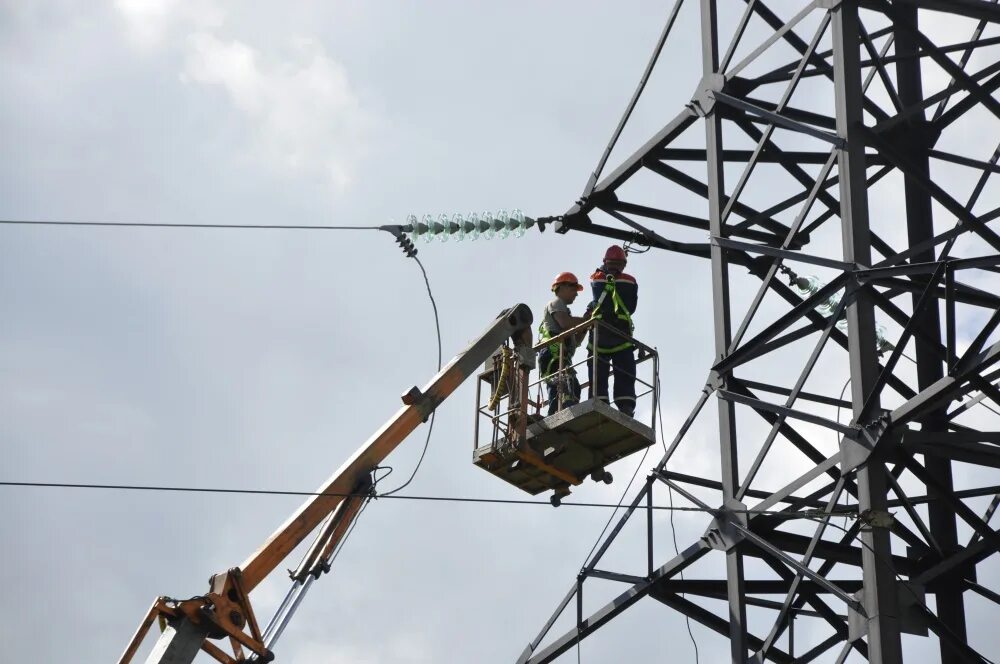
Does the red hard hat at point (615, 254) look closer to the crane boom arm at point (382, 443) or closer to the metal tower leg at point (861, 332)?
the crane boom arm at point (382, 443)

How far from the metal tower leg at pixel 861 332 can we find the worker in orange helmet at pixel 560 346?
441 cm

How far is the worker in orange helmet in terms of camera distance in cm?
2017

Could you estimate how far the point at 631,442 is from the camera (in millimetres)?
20016

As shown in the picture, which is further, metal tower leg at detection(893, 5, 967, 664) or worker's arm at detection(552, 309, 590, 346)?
worker's arm at detection(552, 309, 590, 346)

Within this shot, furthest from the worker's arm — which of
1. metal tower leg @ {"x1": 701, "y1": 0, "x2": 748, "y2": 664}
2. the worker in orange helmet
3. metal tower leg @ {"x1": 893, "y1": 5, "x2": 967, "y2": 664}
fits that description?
metal tower leg @ {"x1": 893, "y1": 5, "x2": 967, "y2": 664}

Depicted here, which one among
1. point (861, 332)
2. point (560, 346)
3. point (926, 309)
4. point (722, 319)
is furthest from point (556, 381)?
point (861, 332)

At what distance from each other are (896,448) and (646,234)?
5407 millimetres

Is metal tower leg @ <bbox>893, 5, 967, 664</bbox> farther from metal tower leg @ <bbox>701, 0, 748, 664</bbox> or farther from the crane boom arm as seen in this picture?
the crane boom arm

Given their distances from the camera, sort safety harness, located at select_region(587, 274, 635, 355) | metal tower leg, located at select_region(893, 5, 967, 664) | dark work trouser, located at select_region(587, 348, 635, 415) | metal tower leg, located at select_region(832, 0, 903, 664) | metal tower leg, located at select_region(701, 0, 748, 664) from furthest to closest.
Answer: safety harness, located at select_region(587, 274, 635, 355), dark work trouser, located at select_region(587, 348, 635, 415), metal tower leg, located at select_region(893, 5, 967, 664), metal tower leg, located at select_region(701, 0, 748, 664), metal tower leg, located at select_region(832, 0, 903, 664)

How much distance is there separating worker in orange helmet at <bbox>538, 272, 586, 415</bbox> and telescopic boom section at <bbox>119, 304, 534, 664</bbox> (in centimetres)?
24

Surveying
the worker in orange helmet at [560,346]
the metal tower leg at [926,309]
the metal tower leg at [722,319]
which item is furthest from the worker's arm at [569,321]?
the metal tower leg at [926,309]

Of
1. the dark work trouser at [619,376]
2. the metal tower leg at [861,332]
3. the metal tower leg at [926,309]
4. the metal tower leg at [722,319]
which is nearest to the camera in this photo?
the metal tower leg at [861,332]

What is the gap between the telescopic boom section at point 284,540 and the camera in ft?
57.8

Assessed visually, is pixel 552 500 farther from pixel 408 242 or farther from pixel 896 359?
pixel 896 359
